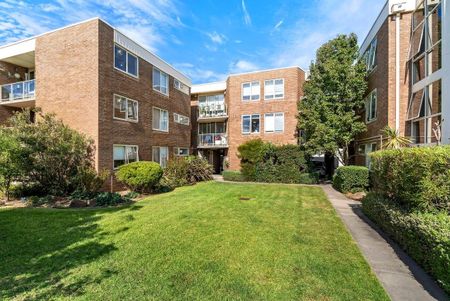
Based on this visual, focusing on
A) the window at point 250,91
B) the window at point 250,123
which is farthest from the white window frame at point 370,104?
the window at point 250,91

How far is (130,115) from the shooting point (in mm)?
16031

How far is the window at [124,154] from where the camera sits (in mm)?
14539

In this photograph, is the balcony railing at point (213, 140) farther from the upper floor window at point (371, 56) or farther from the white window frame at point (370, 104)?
the upper floor window at point (371, 56)

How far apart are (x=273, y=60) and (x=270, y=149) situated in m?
9.96

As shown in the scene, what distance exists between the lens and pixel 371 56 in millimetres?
16828

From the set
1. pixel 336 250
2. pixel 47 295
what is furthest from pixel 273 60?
pixel 47 295

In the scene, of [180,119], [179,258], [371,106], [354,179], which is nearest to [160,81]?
[180,119]

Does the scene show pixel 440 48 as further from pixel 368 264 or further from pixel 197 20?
pixel 197 20

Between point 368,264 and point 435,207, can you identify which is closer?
point 368,264

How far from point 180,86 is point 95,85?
10785 mm

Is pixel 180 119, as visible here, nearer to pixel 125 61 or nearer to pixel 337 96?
pixel 125 61

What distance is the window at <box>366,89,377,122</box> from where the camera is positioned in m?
15.7

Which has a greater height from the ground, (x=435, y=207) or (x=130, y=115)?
(x=130, y=115)

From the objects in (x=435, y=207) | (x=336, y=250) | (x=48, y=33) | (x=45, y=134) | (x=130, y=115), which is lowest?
(x=336, y=250)
